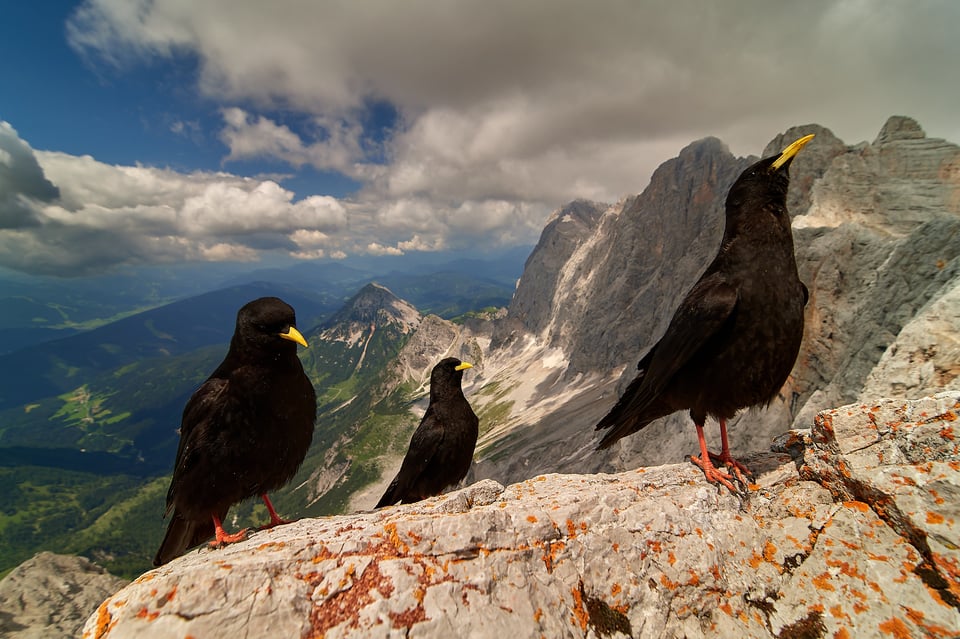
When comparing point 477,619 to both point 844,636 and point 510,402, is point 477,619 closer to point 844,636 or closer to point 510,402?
point 844,636

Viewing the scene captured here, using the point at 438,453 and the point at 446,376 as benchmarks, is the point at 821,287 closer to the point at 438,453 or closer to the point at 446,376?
the point at 446,376

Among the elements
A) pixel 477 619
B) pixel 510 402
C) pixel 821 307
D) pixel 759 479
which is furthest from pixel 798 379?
pixel 510 402

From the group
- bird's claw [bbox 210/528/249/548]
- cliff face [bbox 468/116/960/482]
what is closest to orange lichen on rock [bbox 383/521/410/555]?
bird's claw [bbox 210/528/249/548]

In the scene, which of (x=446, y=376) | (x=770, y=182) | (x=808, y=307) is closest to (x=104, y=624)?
(x=446, y=376)

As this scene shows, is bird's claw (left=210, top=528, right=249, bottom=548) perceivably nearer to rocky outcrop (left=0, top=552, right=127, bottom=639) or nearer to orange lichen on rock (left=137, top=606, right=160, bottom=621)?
orange lichen on rock (left=137, top=606, right=160, bottom=621)

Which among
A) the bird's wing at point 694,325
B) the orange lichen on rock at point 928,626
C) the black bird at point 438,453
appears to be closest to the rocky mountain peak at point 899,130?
the bird's wing at point 694,325
